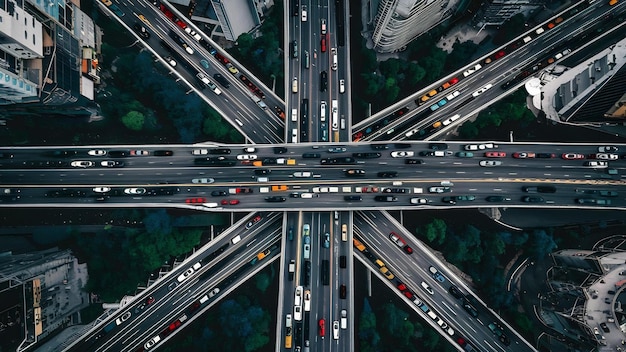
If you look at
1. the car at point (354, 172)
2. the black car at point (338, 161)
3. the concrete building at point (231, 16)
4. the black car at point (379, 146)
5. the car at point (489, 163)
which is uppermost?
the concrete building at point (231, 16)

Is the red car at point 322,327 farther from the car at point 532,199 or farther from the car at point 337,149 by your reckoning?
the car at point 532,199

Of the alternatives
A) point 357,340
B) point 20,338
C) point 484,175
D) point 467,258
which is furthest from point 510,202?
point 20,338

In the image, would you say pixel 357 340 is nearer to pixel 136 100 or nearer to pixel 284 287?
pixel 284 287

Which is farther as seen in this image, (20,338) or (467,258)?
(467,258)

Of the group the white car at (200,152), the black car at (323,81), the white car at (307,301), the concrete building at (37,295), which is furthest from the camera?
the black car at (323,81)

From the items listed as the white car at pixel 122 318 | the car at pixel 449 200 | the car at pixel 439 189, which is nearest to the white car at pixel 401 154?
the car at pixel 439 189

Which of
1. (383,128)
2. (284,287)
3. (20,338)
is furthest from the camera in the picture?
(383,128)

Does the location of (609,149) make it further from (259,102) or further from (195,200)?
(195,200)

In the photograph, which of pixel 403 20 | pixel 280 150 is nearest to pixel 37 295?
pixel 280 150
